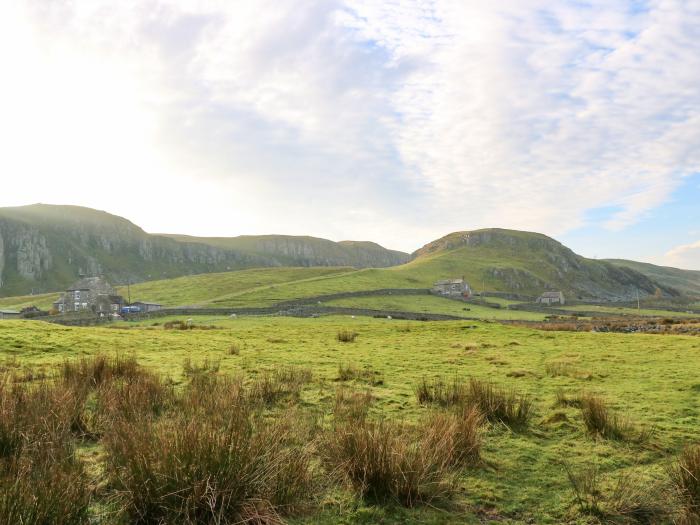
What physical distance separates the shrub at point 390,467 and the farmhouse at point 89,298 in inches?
3701

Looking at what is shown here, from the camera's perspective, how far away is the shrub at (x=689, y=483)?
4539 millimetres

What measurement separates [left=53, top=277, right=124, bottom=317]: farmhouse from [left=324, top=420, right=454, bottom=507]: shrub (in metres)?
94.0

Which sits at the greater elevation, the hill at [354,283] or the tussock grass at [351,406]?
the hill at [354,283]

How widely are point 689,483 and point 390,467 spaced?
3.25 meters

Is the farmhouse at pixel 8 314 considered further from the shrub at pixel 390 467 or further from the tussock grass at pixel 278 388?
the shrub at pixel 390 467

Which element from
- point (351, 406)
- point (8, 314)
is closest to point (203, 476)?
point (351, 406)

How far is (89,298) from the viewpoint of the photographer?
94.6 meters

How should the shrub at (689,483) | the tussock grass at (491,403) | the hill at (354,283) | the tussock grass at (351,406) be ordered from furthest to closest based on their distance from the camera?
the hill at (354,283) → the tussock grass at (491,403) → the tussock grass at (351,406) → the shrub at (689,483)

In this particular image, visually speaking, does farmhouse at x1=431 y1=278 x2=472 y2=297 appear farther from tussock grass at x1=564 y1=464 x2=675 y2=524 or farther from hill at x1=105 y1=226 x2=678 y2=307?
tussock grass at x1=564 y1=464 x2=675 y2=524

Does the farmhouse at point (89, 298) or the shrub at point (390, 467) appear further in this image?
the farmhouse at point (89, 298)

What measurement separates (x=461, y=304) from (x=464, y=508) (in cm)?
7924

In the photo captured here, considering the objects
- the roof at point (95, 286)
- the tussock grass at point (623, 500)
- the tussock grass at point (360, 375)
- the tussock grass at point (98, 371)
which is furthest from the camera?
the roof at point (95, 286)

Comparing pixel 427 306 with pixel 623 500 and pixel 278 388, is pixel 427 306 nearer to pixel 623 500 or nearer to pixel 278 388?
pixel 278 388

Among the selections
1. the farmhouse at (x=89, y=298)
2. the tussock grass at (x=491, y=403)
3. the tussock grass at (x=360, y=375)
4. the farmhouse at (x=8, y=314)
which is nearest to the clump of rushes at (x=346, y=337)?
the tussock grass at (x=360, y=375)
